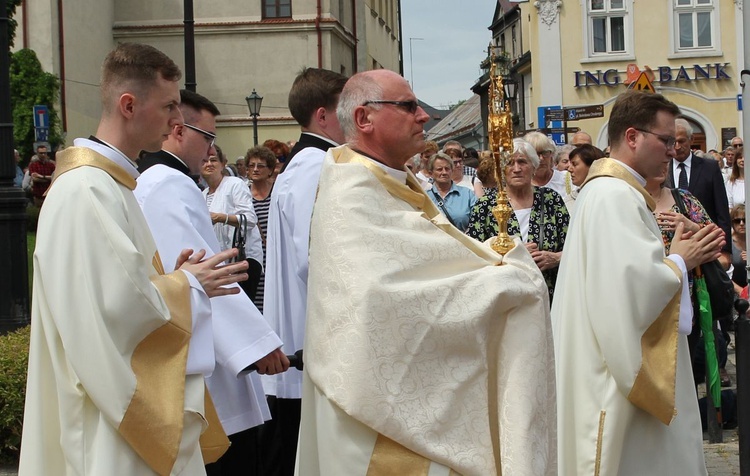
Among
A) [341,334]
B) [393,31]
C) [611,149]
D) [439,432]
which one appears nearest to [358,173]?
[341,334]

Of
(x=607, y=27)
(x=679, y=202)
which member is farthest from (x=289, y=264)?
(x=607, y=27)

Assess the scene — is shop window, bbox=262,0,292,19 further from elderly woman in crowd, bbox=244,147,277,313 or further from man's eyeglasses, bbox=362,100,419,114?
man's eyeglasses, bbox=362,100,419,114

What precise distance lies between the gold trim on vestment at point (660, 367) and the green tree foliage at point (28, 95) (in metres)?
29.7

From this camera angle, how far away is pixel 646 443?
5082mm

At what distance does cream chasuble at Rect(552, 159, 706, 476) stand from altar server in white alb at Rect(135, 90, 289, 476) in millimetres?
1359

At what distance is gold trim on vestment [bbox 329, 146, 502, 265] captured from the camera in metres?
3.98

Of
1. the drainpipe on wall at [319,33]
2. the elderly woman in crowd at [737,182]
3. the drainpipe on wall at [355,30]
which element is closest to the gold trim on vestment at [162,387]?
the elderly woman in crowd at [737,182]

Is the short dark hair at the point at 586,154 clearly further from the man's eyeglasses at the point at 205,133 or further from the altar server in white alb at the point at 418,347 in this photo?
the altar server in white alb at the point at 418,347

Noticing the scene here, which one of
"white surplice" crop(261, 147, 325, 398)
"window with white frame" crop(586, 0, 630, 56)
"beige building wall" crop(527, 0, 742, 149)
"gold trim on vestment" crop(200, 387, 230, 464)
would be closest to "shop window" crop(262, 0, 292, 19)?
"beige building wall" crop(527, 0, 742, 149)

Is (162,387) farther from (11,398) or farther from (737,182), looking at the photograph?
(737,182)

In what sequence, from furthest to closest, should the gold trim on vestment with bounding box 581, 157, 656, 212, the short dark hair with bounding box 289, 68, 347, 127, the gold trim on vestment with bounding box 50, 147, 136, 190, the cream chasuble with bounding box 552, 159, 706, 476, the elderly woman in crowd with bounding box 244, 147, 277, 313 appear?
the elderly woman in crowd with bounding box 244, 147, 277, 313 < the short dark hair with bounding box 289, 68, 347, 127 < the gold trim on vestment with bounding box 581, 157, 656, 212 < the cream chasuble with bounding box 552, 159, 706, 476 < the gold trim on vestment with bounding box 50, 147, 136, 190

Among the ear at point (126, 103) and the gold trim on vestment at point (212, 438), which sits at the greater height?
the ear at point (126, 103)

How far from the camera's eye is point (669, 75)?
3744cm

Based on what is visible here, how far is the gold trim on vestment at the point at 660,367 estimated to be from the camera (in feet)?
16.0
